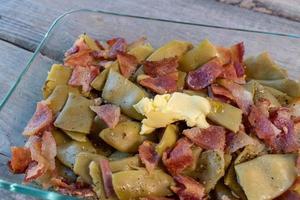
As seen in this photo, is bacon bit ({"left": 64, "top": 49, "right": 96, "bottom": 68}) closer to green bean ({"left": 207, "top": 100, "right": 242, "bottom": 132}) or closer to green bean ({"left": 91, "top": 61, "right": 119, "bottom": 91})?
green bean ({"left": 91, "top": 61, "right": 119, "bottom": 91})

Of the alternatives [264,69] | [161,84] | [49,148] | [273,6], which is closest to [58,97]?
[49,148]

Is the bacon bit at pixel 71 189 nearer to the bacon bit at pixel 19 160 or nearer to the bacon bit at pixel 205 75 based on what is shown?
the bacon bit at pixel 19 160

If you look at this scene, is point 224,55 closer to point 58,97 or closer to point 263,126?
point 263,126

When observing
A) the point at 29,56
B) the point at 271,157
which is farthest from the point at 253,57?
the point at 29,56

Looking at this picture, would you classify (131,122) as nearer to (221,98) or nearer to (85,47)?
(221,98)

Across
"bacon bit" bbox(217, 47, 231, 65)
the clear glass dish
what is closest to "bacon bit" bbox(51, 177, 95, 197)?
the clear glass dish
